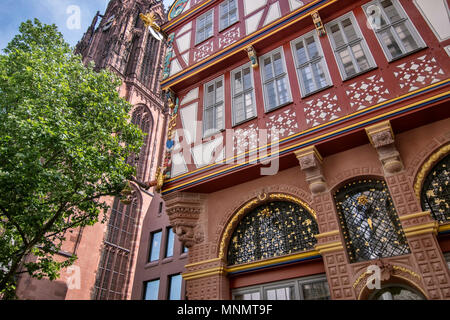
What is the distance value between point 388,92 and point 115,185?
364 inches

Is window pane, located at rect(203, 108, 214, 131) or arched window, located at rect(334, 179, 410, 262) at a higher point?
window pane, located at rect(203, 108, 214, 131)

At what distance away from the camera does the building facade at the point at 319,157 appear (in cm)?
573

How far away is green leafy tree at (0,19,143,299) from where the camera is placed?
923cm

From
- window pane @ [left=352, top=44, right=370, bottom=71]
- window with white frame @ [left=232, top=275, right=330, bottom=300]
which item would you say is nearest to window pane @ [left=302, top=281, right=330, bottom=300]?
window with white frame @ [left=232, top=275, right=330, bottom=300]

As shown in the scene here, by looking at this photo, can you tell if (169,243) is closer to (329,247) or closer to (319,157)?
(319,157)

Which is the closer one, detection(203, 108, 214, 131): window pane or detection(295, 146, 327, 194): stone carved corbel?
detection(295, 146, 327, 194): stone carved corbel

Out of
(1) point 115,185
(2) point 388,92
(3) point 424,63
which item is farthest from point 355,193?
(1) point 115,185

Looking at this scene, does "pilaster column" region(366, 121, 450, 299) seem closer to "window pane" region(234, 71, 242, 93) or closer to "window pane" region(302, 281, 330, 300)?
"window pane" region(302, 281, 330, 300)

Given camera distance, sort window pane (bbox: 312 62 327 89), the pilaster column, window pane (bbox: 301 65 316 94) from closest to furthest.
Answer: the pilaster column
window pane (bbox: 312 62 327 89)
window pane (bbox: 301 65 316 94)

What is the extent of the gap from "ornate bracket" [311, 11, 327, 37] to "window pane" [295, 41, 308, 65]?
552mm

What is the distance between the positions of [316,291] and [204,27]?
8.97 metres

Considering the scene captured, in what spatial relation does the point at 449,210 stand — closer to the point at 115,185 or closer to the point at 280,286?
the point at 280,286

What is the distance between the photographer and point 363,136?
654 cm

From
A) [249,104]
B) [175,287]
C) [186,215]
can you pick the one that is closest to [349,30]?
[249,104]
